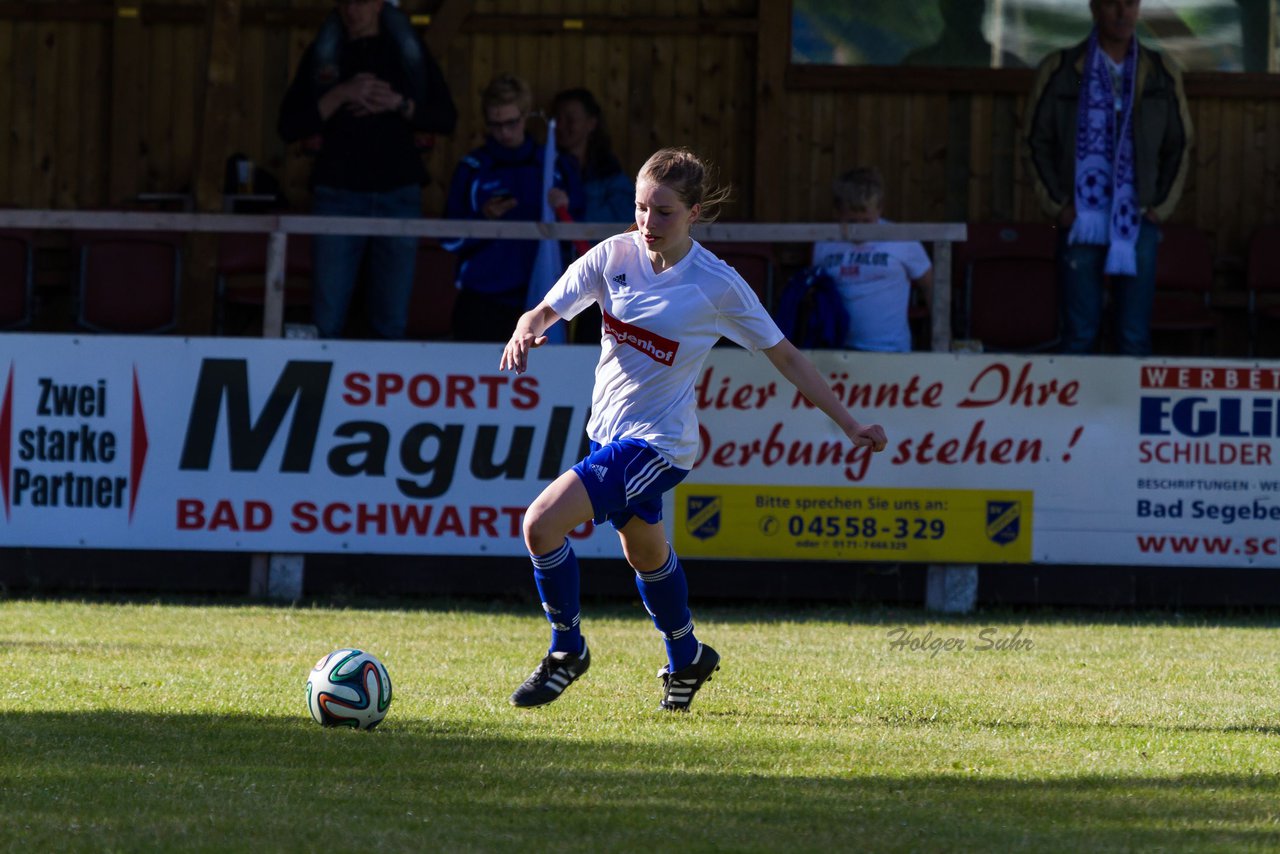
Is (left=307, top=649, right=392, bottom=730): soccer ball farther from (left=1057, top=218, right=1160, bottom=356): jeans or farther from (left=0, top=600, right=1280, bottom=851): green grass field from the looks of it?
(left=1057, top=218, right=1160, bottom=356): jeans

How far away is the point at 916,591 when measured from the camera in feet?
37.2

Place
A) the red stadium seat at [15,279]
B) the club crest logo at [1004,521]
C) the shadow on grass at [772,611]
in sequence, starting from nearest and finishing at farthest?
1. the shadow on grass at [772,611]
2. the club crest logo at [1004,521]
3. the red stadium seat at [15,279]

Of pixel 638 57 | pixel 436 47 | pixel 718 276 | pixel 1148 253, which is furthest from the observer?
pixel 638 57

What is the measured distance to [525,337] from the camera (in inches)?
259

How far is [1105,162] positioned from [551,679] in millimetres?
6255

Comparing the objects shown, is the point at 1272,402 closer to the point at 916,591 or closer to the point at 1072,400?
the point at 1072,400

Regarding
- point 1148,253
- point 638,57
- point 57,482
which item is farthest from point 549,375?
point 638,57

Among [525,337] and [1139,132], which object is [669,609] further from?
[1139,132]

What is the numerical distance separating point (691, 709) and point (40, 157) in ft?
33.9

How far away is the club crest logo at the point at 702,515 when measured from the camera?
1101 centimetres

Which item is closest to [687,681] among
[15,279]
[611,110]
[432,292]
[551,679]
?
[551,679]

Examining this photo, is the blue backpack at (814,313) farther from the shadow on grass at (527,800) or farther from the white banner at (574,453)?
the shadow on grass at (527,800)

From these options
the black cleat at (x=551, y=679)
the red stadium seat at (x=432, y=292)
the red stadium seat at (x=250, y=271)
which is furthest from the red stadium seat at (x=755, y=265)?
the black cleat at (x=551, y=679)

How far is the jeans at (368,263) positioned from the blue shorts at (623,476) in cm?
487
